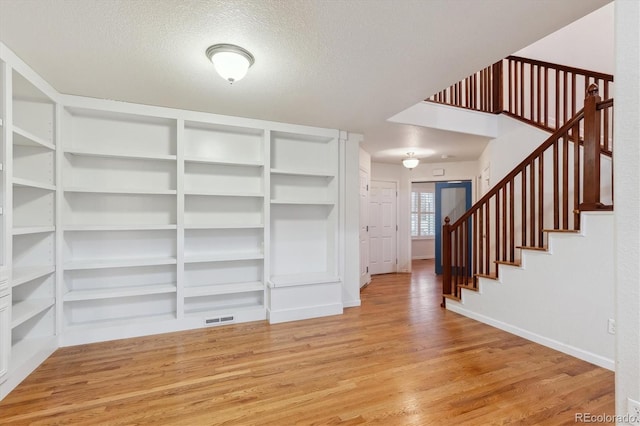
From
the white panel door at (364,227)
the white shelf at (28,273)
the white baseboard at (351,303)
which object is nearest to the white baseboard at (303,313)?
the white baseboard at (351,303)

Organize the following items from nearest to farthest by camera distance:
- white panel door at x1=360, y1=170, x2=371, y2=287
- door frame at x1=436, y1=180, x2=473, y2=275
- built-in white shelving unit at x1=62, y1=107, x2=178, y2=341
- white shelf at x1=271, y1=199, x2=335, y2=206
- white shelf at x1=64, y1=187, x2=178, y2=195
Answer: white shelf at x1=64, y1=187, x2=178, y2=195 → built-in white shelving unit at x1=62, y1=107, x2=178, y2=341 → white shelf at x1=271, y1=199, x2=335, y2=206 → white panel door at x1=360, y1=170, x2=371, y2=287 → door frame at x1=436, y1=180, x2=473, y2=275

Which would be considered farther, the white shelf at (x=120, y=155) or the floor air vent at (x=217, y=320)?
the floor air vent at (x=217, y=320)

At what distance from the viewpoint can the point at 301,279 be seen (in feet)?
12.4

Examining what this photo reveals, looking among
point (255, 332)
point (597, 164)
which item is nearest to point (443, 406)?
point (255, 332)

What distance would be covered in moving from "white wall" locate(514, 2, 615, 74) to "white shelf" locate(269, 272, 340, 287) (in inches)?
181

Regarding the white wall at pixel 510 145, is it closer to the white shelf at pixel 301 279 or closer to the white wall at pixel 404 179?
the white wall at pixel 404 179

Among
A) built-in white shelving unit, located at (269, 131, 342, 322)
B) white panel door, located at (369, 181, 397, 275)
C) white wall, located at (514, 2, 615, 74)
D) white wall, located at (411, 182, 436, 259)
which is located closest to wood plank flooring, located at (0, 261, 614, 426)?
built-in white shelving unit, located at (269, 131, 342, 322)

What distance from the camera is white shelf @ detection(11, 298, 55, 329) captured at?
2336 millimetres

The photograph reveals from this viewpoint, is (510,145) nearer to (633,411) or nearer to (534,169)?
(534,169)

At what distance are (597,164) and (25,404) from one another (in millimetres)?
4573

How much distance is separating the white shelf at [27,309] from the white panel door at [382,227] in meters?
4.96

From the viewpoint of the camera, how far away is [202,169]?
11.9 ft

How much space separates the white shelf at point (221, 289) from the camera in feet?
11.0

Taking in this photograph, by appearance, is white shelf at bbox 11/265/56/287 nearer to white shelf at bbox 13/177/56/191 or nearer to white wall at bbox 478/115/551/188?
white shelf at bbox 13/177/56/191
